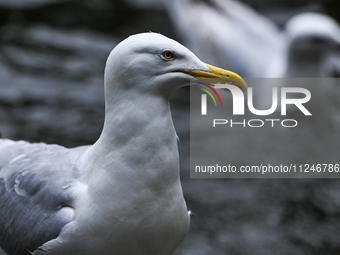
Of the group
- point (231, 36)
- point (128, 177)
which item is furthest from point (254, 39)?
point (128, 177)

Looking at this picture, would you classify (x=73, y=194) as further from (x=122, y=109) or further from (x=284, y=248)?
(x=284, y=248)

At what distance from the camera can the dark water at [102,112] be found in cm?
368

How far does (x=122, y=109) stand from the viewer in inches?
81.4

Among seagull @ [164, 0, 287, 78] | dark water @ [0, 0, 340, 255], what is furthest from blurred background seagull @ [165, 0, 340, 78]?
dark water @ [0, 0, 340, 255]

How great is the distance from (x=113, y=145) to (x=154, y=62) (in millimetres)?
404

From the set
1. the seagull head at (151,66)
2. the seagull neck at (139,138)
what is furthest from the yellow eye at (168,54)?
the seagull neck at (139,138)

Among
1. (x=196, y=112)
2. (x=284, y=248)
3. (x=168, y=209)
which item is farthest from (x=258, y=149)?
(x=168, y=209)

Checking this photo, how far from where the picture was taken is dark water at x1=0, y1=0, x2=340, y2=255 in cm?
368

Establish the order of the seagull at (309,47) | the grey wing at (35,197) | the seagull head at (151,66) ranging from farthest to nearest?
the seagull at (309,47) < the grey wing at (35,197) < the seagull head at (151,66)

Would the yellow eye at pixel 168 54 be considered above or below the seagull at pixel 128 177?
above

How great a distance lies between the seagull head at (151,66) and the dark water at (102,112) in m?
1.83

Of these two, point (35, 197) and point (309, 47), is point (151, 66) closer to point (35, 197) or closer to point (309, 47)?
point (35, 197)

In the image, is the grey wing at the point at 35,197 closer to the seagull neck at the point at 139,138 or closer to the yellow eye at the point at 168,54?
the seagull neck at the point at 139,138

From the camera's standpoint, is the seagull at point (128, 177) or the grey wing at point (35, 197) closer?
the seagull at point (128, 177)
